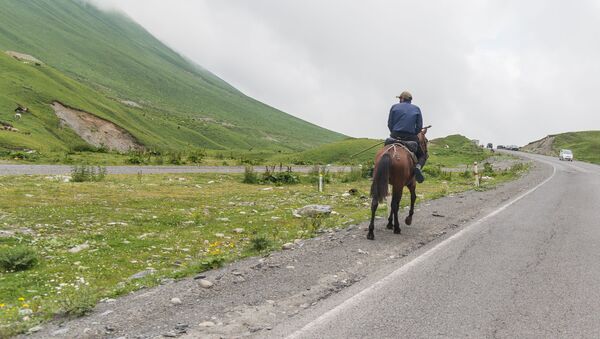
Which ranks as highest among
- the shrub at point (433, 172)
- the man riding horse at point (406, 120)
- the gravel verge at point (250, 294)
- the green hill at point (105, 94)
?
the green hill at point (105, 94)

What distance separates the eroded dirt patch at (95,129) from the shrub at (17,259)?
48.7 m

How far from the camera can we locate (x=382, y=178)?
32.7 feet

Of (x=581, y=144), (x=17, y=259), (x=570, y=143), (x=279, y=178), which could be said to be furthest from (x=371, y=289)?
(x=570, y=143)

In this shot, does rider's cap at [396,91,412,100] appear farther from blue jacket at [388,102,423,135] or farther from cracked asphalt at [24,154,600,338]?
cracked asphalt at [24,154,600,338]

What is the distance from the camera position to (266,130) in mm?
178000

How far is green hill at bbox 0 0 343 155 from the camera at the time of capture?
53.3m

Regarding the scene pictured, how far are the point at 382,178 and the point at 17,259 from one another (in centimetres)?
752

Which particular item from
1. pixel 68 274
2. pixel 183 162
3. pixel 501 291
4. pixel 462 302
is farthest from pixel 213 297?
pixel 183 162

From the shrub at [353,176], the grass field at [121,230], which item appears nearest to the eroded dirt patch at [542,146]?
the shrub at [353,176]

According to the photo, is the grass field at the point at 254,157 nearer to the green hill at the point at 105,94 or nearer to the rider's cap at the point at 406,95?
the green hill at the point at 105,94

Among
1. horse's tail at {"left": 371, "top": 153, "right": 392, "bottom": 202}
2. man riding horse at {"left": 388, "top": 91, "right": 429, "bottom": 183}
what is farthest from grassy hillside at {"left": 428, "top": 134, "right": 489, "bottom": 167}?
horse's tail at {"left": 371, "top": 153, "right": 392, "bottom": 202}

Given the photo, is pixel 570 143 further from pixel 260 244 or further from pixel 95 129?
pixel 260 244

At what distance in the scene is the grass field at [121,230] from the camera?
6594mm

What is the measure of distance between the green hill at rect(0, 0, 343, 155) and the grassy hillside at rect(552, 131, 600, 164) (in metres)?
80.4
